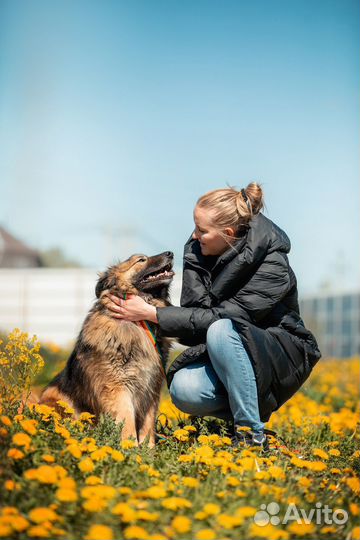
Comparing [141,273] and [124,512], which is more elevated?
[141,273]

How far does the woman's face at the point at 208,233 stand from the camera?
3768 mm

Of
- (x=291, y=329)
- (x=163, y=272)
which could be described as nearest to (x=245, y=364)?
(x=291, y=329)

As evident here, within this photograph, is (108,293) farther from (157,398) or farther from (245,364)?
(245,364)

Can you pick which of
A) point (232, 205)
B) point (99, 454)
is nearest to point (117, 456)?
point (99, 454)

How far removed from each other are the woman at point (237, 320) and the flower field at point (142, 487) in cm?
36

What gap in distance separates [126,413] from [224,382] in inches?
27.5

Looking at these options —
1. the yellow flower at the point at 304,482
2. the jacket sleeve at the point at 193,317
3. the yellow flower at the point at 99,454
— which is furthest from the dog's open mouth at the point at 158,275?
the yellow flower at the point at 304,482

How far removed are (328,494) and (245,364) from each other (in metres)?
1.00

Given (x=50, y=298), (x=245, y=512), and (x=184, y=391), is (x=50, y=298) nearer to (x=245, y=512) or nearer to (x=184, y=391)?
(x=184, y=391)

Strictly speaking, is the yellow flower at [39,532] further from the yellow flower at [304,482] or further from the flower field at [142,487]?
the yellow flower at [304,482]

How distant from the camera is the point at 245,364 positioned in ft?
11.7

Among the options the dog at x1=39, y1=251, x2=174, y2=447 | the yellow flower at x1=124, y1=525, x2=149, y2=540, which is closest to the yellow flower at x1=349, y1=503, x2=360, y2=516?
the yellow flower at x1=124, y1=525, x2=149, y2=540

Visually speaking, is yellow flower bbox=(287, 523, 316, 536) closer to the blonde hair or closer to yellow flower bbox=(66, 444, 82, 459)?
yellow flower bbox=(66, 444, 82, 459)

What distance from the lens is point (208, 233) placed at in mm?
3779
